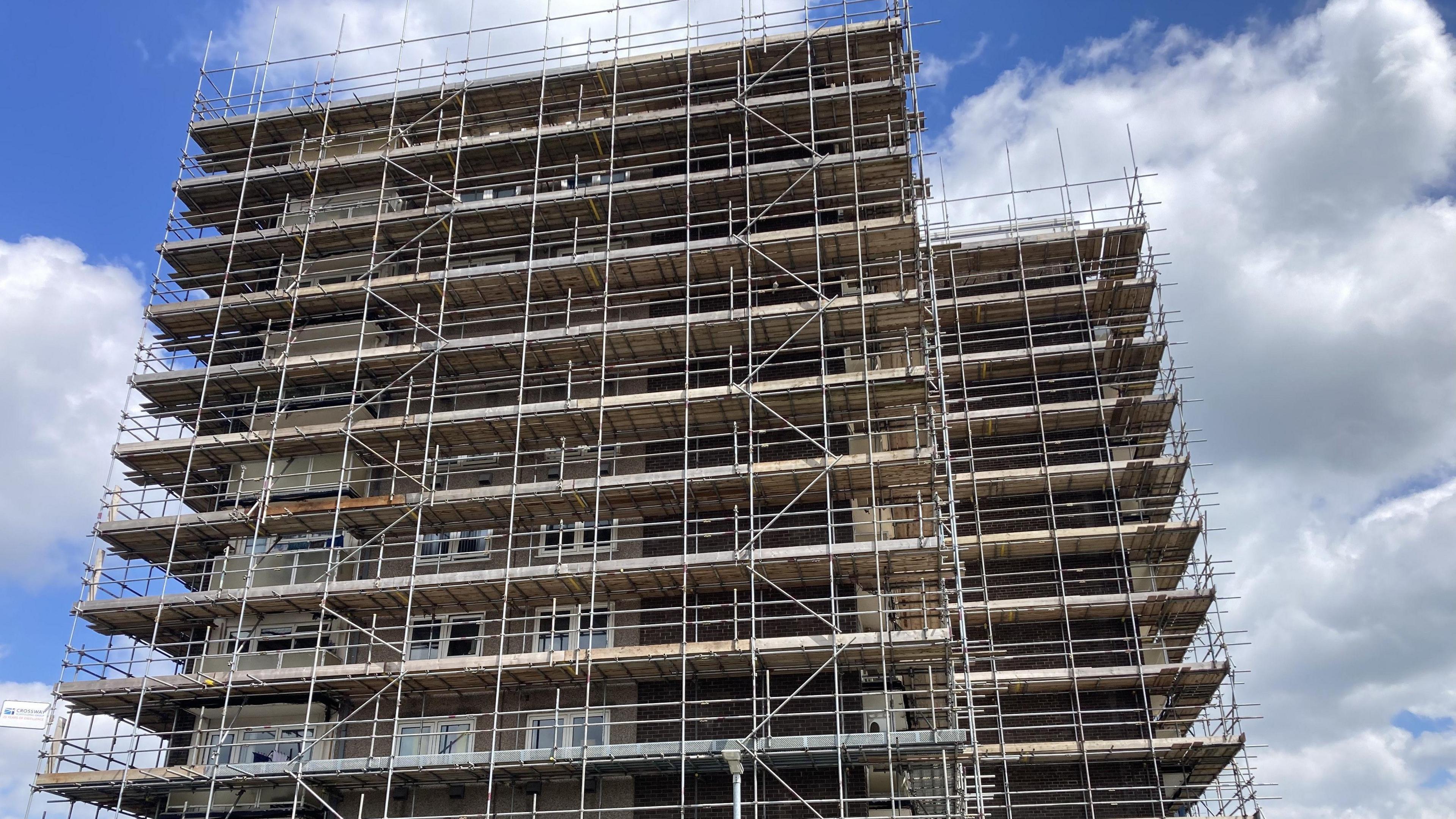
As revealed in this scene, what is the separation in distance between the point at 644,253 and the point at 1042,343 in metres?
12.0

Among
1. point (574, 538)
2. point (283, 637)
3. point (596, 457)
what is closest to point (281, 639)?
point (283, 637)

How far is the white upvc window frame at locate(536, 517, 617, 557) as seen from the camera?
91.2 feet

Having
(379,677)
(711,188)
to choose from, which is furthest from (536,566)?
(711,188)

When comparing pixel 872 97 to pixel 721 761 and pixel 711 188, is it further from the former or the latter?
pixel 721 761

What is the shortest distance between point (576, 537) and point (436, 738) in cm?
519

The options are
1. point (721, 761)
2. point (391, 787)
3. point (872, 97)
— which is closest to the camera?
point (721, 761)

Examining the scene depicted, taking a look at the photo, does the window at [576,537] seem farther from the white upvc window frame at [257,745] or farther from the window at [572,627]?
the white upvc window frame at [257,745]

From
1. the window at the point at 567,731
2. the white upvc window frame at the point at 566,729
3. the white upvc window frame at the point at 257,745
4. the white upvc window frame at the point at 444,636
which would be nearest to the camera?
the white upvc window frame at the point at 566,729

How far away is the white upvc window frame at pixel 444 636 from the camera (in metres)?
Result: 27.9

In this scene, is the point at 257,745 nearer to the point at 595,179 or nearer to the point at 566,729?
the point at 566,729

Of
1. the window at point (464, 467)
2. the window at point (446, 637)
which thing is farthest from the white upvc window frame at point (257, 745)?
the window at point (464, 467)

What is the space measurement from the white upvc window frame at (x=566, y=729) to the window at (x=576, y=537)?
3476 millimetres

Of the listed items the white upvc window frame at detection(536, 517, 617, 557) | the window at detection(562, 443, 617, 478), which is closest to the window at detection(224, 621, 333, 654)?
A: the white upvc window frame at detection(536, 517, 617, 557)

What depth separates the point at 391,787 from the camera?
26.0m
